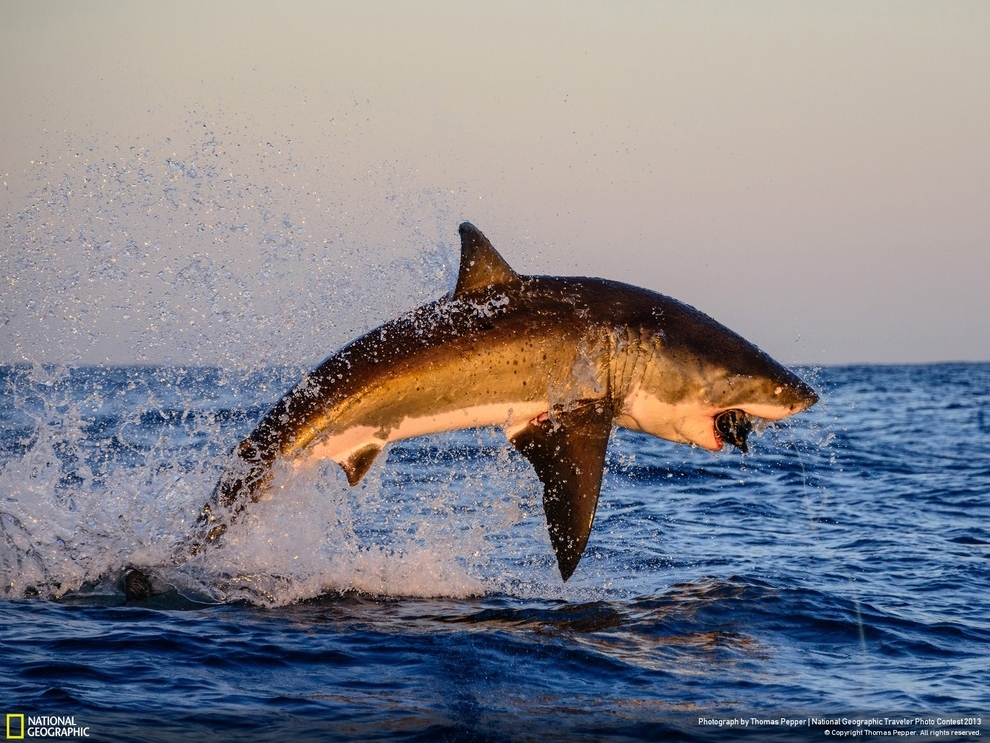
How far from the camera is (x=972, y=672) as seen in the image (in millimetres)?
7676

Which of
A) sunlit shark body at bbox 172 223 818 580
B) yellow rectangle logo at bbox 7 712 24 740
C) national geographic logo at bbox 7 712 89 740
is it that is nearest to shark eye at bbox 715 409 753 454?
sunlit shark body at bbox 172 223 818 580

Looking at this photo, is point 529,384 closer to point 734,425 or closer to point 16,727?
point 734,425

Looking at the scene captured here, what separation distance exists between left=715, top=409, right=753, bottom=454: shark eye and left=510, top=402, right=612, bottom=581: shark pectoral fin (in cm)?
89

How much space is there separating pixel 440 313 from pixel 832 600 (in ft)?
13.7

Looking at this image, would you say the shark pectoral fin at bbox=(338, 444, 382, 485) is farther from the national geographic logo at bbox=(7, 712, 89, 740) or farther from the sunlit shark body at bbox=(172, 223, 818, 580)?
the national geographic logo at bbox=(7, 712, 89, 740)

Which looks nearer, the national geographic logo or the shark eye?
the national geographic logo

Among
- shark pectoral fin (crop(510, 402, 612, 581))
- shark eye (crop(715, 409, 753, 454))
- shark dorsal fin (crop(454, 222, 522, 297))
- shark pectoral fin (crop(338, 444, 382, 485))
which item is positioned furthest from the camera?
shark eye (crop(715, 409, 753, 454))

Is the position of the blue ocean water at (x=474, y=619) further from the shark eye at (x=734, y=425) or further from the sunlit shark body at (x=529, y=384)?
the shark eye at (x=734, y=425)

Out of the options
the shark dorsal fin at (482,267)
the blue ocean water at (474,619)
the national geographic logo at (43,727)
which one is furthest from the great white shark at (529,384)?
the national geographic logo at (43,727)

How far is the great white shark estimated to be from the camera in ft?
26.4

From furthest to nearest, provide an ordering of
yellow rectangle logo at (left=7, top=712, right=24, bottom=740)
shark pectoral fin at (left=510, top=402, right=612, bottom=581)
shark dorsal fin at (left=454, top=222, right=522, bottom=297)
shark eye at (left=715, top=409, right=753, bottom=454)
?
1. shark eye at (left=715, top=409, right=753, bottom=454)
2. shark dorsal fin at (left=454, top=222, right=522, bottom=297)
3. shark pectoral fin at (left=510, top=402, right=612, bottom=581)
4. yellow rectangle logo at (left=7, top=712, right=24, bottom=740)

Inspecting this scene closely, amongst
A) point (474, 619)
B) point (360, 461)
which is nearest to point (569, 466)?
point (474, 619)

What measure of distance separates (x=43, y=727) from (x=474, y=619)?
3310 mm

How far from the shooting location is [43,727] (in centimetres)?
579
